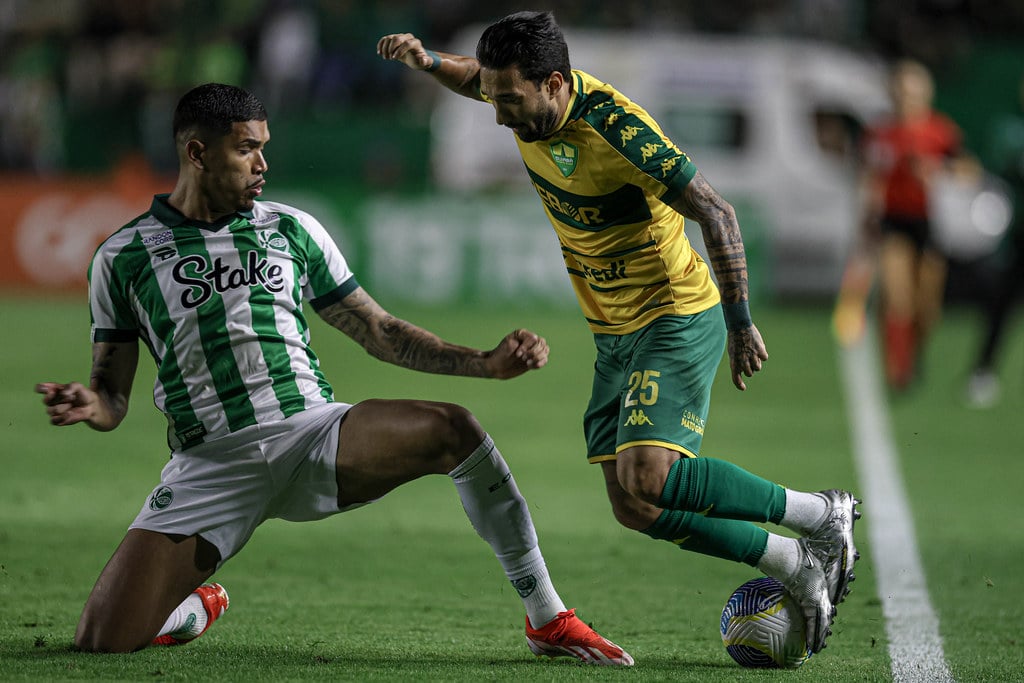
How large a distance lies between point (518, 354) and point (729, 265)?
744 millimetres

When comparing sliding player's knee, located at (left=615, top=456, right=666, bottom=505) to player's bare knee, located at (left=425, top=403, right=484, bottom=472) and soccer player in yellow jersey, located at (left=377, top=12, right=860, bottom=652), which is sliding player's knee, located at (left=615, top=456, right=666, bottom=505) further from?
player's bare knee, located at (left=425, top=403, right=484, bottom=472)

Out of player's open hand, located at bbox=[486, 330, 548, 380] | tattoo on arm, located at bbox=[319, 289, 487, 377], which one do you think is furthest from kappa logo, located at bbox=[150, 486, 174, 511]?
player's open hand, located at bbox=[486, 330, 548, 380]

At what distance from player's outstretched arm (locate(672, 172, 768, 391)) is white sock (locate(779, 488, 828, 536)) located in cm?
38

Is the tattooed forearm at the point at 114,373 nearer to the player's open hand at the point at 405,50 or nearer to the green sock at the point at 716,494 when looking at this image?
the player's open hand at the point at 405,50

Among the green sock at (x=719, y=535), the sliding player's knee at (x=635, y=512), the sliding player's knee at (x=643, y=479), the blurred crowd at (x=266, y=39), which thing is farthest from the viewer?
the blurred crowd at (x=266, y=39)

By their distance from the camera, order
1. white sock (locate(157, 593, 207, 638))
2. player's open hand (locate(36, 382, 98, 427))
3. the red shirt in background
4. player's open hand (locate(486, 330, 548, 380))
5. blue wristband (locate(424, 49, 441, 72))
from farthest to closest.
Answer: the red shirt in background
blue wristband (locate(424, 49, 441, 72))
white sock (locate(157, 593, 207, 638))
player's open hand (locate(486, 330, 548, 380))
player's open hand (locate(36, 382, 98, 427))

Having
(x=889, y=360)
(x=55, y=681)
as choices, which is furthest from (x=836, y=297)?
(x=55, y=681)

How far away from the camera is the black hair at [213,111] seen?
4.82m

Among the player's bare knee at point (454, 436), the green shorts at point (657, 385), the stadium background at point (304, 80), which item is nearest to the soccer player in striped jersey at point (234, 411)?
the player's bare knee at point (454, 436)

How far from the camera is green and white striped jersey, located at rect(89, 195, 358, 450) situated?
191 inches

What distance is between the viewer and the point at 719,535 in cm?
484

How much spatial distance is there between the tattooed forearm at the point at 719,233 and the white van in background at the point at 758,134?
11.9 m

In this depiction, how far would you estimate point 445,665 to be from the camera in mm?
4699

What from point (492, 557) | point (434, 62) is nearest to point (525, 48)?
point (434, 62)
